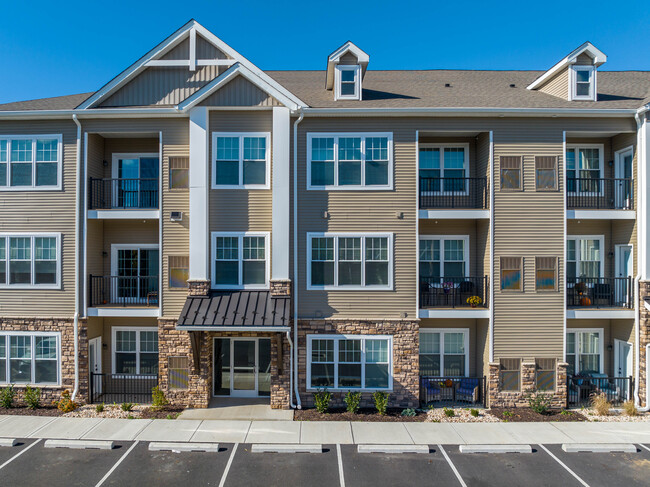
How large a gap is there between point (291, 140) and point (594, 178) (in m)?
10.6

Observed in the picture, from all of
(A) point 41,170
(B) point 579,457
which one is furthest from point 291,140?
(B) point 579,457

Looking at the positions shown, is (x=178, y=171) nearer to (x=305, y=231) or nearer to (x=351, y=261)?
(x=305, y=231)

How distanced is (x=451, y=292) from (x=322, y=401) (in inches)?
223

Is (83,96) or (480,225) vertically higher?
(83,96)

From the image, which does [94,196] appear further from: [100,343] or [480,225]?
[480,225]

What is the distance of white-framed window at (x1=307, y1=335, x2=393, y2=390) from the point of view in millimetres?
12953

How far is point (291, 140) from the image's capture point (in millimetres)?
12984

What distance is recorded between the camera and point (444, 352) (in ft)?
45.9

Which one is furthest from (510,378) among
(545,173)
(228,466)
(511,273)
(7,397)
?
(7,397)

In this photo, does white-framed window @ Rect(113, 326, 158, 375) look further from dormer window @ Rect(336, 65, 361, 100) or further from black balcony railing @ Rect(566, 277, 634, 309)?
black balcony railing @ Rect(566, 277, 634, 309)

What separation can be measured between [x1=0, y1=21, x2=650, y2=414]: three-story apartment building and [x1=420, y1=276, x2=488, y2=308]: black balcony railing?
125mm

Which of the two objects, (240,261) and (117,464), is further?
(240,261)

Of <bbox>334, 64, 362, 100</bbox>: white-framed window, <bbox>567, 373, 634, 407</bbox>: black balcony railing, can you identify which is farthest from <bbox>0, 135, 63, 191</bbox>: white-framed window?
<bbox>567, 373, 634, 407</bbox>: black balcony railing

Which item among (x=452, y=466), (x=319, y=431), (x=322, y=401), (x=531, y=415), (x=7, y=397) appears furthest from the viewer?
(x=7, y=397)
